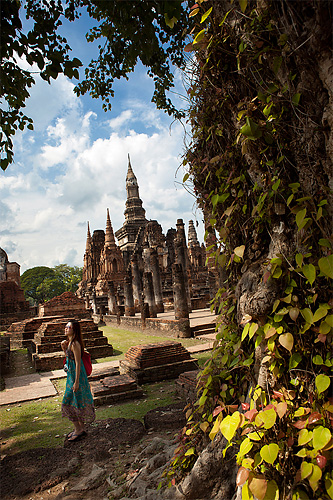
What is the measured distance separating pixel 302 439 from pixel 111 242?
35.7 m

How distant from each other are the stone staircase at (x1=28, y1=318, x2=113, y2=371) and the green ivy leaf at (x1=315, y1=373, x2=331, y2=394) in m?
8.79

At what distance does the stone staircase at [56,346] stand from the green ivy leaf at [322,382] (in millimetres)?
Answer: 8793

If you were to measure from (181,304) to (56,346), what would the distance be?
16.0 feet

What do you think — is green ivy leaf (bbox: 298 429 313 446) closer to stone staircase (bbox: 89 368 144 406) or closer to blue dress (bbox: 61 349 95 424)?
blue dress (bbox: 61 349 95 424)

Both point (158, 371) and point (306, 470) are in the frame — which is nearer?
point (306, 470)

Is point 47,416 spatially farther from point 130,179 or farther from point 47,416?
point 130,179

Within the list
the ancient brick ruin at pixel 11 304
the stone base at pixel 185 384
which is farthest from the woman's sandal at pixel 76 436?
the ancient brick ruin at pixel 11 304

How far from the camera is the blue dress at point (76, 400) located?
437 cm

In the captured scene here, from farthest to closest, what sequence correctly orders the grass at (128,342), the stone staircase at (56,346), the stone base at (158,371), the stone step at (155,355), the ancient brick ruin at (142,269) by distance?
1. the ancient brick ruin at (142,269)
2. the grass at (128,342)
3. the stone staircase at (56,346)
4. the stone step at (155,355)
5. the stone base at (158,371)

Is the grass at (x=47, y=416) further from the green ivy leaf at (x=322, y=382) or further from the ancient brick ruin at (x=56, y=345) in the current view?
the green ivy leaf at (x=322, y=382)

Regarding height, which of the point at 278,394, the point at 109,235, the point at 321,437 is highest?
the point at 109,235

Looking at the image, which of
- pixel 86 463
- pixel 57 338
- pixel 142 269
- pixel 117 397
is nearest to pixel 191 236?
pixel 142 269

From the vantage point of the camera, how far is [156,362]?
712cm

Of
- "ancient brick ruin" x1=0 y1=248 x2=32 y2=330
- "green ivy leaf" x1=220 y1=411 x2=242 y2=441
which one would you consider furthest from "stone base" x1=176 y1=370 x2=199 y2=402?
"ancient brick ruin" x1=0 y1=248 x2=32 y2=330
